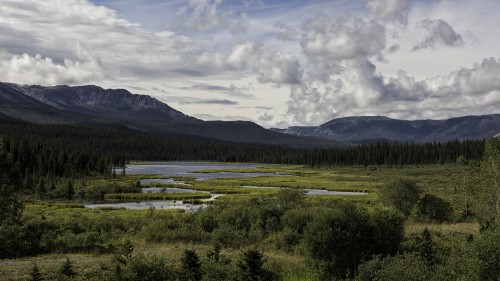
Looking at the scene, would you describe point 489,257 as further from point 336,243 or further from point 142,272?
point 142,272

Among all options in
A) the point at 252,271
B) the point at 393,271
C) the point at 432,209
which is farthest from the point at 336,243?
the point at 432,209

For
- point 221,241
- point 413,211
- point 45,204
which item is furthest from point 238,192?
point 221,241

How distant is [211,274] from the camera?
21781 millimetres

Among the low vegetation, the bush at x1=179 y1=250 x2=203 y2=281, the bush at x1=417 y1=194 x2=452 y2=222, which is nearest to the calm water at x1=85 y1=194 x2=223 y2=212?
the low vegetation

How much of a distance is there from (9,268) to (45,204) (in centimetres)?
6086

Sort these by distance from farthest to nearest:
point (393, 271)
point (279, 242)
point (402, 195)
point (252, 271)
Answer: point (402, 195)
point (279, 242)
point (252, 271)
point (393, 271)

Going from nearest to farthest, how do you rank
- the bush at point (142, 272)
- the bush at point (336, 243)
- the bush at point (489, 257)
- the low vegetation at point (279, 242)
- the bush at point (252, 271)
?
the bush at point (489, 257), the bush at point (142, 272), the bush at point (252, 271), the low vegetation at point (279, 242), the bush at point (336, 243)

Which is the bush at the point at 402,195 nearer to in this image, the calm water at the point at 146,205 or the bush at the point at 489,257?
the bush at the point at 489,257

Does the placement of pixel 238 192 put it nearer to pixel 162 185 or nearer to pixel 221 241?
pixel 162 185

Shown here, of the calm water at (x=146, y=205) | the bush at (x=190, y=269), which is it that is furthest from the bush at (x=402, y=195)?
the calm water at (x=146, y=205)

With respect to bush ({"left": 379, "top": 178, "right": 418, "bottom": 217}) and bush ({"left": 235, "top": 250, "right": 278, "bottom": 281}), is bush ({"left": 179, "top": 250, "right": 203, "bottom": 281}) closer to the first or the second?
bush ({"left": 235, "top": 250, "right": 278, "bottom": 281})

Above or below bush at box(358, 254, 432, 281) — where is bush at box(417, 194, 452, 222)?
below

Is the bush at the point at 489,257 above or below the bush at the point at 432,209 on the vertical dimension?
above

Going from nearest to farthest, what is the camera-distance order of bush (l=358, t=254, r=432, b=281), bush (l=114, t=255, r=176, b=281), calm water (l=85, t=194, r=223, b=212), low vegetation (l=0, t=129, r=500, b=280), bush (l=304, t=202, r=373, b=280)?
bush (l=358, t=254, r=432, b=281), bush (l=114, t=255, r=176, b=281), low vegetation (l=0, t=129, r=500, b=280), bush (l=304, t=202, r=373, b=280), calm water (l=85, t=194, r=223, b=212)
